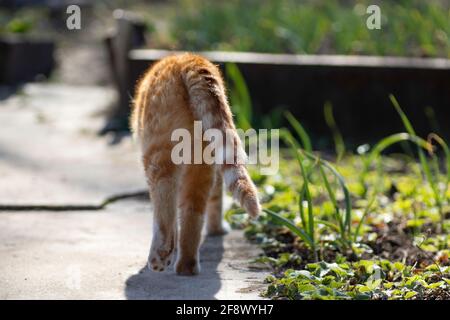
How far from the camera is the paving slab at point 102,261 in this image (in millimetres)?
3824

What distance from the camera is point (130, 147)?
7.02m

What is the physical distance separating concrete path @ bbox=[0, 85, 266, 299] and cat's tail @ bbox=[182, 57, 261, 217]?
51 centimetres

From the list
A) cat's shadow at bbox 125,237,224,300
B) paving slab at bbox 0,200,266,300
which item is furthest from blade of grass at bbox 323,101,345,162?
cat's shadow at bbox 125,237,224,300

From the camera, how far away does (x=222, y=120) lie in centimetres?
387

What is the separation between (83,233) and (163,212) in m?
0.88

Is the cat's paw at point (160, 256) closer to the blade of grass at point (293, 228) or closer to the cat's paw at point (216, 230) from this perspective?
the blade of grass at point (293, 228)

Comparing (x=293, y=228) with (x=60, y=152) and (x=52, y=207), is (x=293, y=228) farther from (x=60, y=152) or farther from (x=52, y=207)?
(x=60, y=152)

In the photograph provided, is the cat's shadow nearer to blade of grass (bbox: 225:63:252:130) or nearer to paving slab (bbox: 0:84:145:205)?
paving slab (bbox: 0:84:145:205)

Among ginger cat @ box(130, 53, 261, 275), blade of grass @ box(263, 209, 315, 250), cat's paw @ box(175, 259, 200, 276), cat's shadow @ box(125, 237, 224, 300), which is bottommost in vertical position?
cat's shadow @ box(125, 237, 224, 300)

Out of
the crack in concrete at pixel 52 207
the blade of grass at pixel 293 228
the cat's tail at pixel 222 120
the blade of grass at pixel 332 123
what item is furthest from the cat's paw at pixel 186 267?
the blade of grass at pixel 332 123

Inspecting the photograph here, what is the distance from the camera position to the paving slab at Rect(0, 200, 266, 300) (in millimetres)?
3824

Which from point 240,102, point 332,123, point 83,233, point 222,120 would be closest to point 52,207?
point 83,233

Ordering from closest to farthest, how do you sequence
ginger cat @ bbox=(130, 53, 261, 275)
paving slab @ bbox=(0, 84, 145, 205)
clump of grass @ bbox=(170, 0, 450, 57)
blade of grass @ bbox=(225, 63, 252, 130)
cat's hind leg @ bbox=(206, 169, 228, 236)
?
ginger cat @ bbox=(130, 53, 261, 275) < cat's hind leg @ bbox=(206, 169, 228, 236) < paving slab @ bbox=(0, 84, 145, 205) < blade of grass @ bbox=(225, 63, 252, 130) < clump of grass @ bbox=(170, 0, 450, 57)
